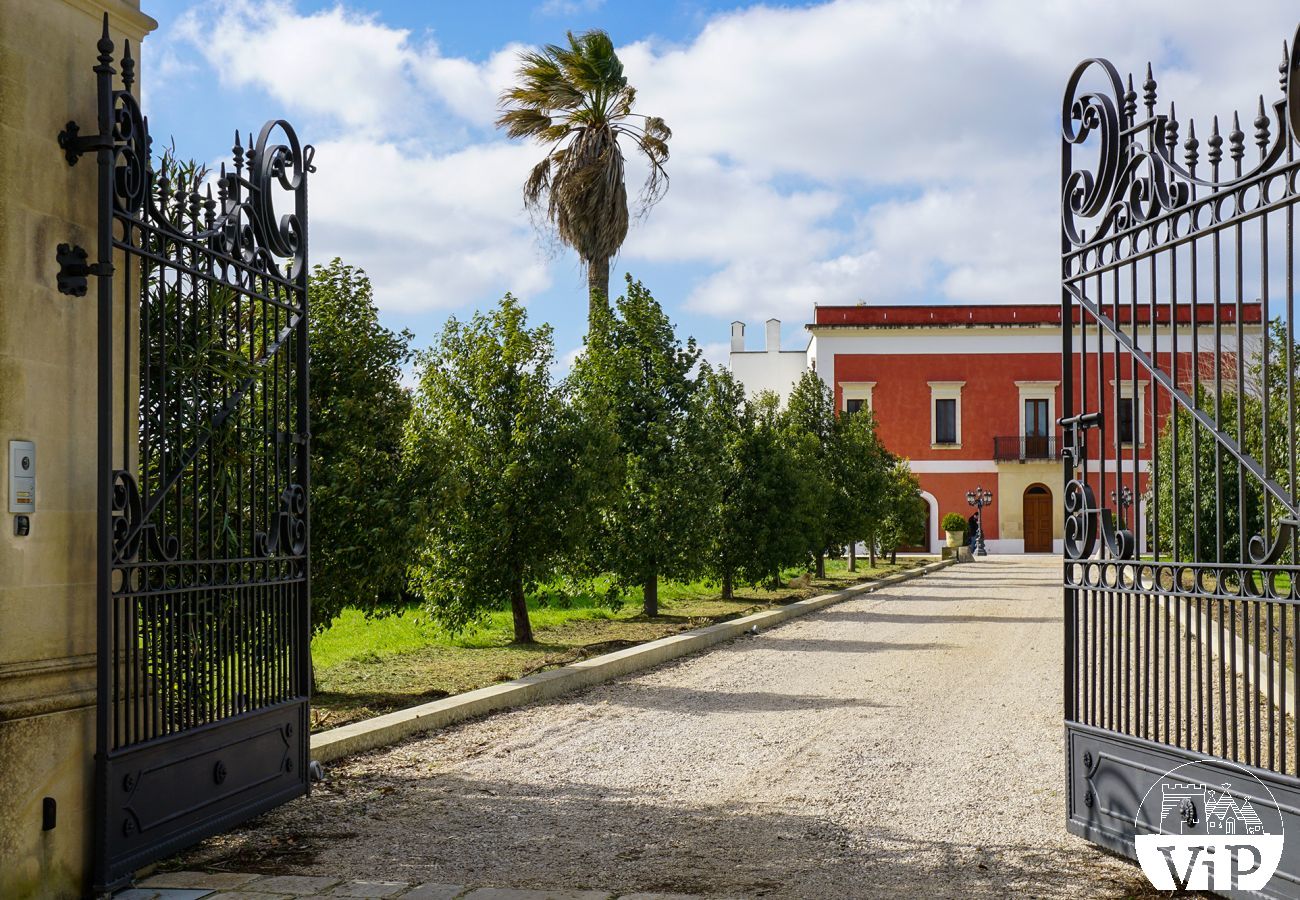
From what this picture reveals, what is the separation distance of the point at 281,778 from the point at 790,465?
1639cm

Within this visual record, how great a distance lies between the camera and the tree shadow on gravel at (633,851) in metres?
5.28

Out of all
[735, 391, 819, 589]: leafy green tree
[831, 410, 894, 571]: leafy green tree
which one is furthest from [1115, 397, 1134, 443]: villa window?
[831, 410, 894, 571]: leafy green tree

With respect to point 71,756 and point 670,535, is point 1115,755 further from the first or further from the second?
point 670,535

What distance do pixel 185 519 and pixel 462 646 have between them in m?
7.57

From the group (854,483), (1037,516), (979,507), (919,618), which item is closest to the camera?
(919,618)

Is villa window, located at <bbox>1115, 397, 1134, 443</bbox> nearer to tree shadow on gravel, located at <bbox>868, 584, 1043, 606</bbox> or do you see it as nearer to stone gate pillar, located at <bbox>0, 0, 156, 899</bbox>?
stone gate pillar, located at <bbox>0, 0, 156, 899</bbox>

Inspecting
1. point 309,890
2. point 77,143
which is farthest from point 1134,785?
point 77,143

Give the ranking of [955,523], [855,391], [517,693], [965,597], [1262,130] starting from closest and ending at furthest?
[1262,130] < [517,693] < [965,597] < [955,523] < [855,391]

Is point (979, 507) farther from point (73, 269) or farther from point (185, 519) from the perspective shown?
point (73, 269)

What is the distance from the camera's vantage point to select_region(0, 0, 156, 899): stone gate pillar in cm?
492

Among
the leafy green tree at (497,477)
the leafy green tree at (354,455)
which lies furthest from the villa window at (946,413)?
the leafy green tree at (354,455)

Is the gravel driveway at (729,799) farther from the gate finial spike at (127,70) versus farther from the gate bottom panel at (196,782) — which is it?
the gate finial spike at (127,70)

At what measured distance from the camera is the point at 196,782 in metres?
5.85

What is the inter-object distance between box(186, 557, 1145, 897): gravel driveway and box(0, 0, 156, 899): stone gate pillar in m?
0.89
